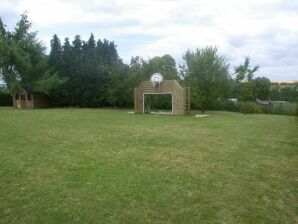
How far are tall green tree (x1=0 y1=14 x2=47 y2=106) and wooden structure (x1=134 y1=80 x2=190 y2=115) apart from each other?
442 inches

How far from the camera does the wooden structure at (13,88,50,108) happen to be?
31297mm

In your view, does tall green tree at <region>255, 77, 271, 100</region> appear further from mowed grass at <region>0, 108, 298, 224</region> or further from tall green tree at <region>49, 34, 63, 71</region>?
mowed grass at <region>0, 108, 298, 224</region>

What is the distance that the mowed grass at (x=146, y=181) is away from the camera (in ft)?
13.6

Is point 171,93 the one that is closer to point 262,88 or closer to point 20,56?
point 20,56

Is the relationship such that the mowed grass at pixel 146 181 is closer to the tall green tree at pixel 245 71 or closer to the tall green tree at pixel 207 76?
the tall green tree at pixel 207 76

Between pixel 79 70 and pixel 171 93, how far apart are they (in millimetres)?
12304

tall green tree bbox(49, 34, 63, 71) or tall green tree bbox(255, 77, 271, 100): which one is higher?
tall green tree bbox(49, 34, 63, 71)

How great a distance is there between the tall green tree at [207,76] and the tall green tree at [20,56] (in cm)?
1489

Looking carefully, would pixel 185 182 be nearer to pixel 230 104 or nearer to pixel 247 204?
pixel 247 204

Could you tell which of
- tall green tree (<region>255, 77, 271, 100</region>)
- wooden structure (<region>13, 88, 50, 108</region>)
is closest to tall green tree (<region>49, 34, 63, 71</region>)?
wooden structure (<region>13, 88, 50, 108</region>)

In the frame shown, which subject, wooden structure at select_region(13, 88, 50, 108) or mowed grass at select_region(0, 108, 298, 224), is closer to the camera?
mowed grass at select_region(0, 108, 298, 224)

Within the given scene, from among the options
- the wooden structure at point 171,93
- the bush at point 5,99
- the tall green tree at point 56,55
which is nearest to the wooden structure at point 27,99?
the tall green tree at point 56,55

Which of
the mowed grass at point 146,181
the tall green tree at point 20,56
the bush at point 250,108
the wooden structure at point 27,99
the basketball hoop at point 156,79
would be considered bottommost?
the mowed grass at point 146,181

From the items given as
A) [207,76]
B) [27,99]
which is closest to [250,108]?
[207,76]
